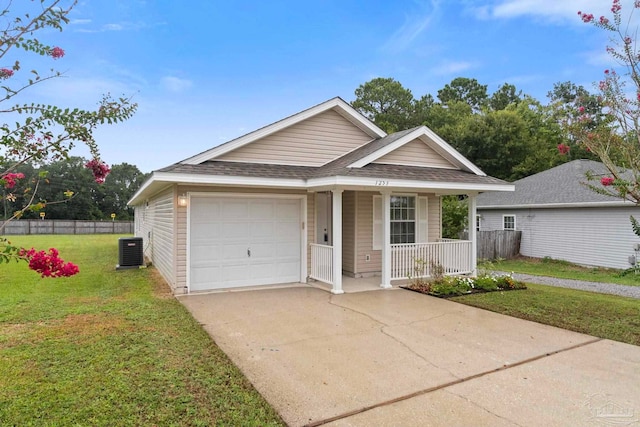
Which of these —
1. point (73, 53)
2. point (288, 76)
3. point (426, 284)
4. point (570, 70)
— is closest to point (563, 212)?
point (570, 70)

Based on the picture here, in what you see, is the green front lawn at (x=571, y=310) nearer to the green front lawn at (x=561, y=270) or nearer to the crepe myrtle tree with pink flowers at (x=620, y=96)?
the crepe myrtle tree with pink flowers at (x=620, y=96)

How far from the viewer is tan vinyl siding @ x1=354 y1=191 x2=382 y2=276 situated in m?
10.1

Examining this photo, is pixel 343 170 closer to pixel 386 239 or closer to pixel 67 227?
pixel 386 239

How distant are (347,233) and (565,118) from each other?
18.6 feet

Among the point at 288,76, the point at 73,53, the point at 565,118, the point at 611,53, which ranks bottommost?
the point at 73,53

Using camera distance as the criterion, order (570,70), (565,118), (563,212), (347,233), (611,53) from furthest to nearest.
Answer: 1. (570,70)
2. (563,212)
3. (347,233)
4. (565,118)
5. (611,53)

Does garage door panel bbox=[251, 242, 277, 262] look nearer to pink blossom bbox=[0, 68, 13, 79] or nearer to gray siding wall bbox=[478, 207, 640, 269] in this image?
pink blossom bbox=[0, 68, 13, 79]

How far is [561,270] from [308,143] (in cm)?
1105

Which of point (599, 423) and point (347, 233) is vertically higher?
point (347, 233)

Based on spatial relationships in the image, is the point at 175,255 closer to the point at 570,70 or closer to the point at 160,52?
the point at 160,52

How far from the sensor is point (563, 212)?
15.3m

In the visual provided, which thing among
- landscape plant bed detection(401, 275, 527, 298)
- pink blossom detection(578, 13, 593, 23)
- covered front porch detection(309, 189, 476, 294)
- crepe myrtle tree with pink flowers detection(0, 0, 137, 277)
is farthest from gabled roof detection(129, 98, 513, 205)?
crepe myrtle tree with pink flowers detection(0, 0, 137, 277)

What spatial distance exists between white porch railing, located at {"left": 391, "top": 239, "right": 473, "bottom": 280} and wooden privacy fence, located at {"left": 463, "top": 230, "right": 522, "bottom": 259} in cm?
684

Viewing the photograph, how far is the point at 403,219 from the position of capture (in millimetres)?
10609
